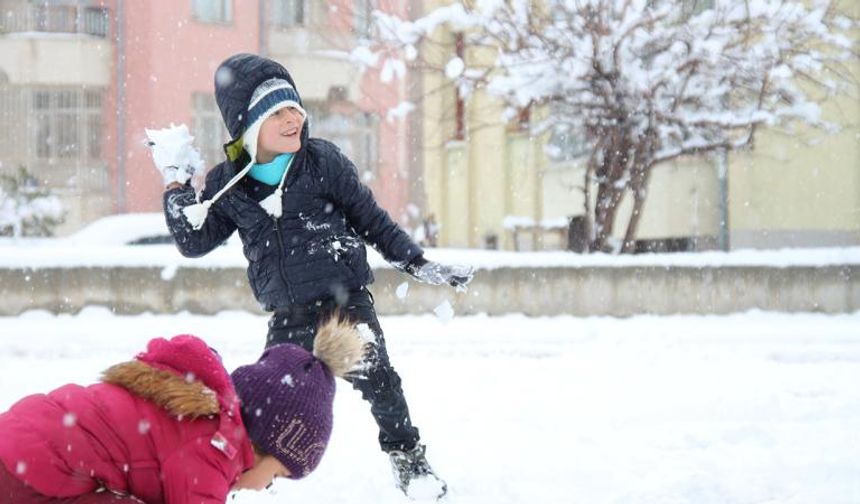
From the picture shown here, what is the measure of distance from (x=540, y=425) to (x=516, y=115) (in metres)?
8.23

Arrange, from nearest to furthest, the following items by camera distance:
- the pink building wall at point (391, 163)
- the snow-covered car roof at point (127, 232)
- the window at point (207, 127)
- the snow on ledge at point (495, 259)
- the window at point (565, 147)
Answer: the snow on ledge at point (495, 259) < the snow-covered car roof at point (127, 232) < the window at point (565, 147) < the window at point (207, 127) < the pink building wall at point (391, 163)

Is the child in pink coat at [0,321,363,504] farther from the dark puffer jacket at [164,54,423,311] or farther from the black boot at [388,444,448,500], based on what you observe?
the black boot at [388,444,448,500]

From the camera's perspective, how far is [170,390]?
2.26m

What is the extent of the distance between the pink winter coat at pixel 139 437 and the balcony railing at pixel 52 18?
879 inches

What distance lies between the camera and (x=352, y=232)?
3986 millimetres

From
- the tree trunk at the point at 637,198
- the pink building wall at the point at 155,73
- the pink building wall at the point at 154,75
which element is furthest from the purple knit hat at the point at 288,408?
Result: the pink building wall at the point at 155,73

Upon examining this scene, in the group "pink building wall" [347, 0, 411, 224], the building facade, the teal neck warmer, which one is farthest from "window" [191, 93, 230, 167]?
the teal neck warmer

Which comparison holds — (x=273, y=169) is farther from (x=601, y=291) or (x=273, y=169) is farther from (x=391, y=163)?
(x=391, y=163)

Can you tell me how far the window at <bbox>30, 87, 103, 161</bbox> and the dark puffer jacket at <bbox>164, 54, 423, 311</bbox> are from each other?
20.6 metres

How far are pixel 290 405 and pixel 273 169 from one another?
150cm

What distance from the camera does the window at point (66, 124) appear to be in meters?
23.3

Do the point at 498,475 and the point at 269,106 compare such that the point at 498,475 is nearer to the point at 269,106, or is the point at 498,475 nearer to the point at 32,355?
the point at 269,106

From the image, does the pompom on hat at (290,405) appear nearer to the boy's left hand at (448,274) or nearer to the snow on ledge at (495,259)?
the boy's left hand at (448,274)

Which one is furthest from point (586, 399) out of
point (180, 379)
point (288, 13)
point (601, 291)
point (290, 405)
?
point (288, 13)
